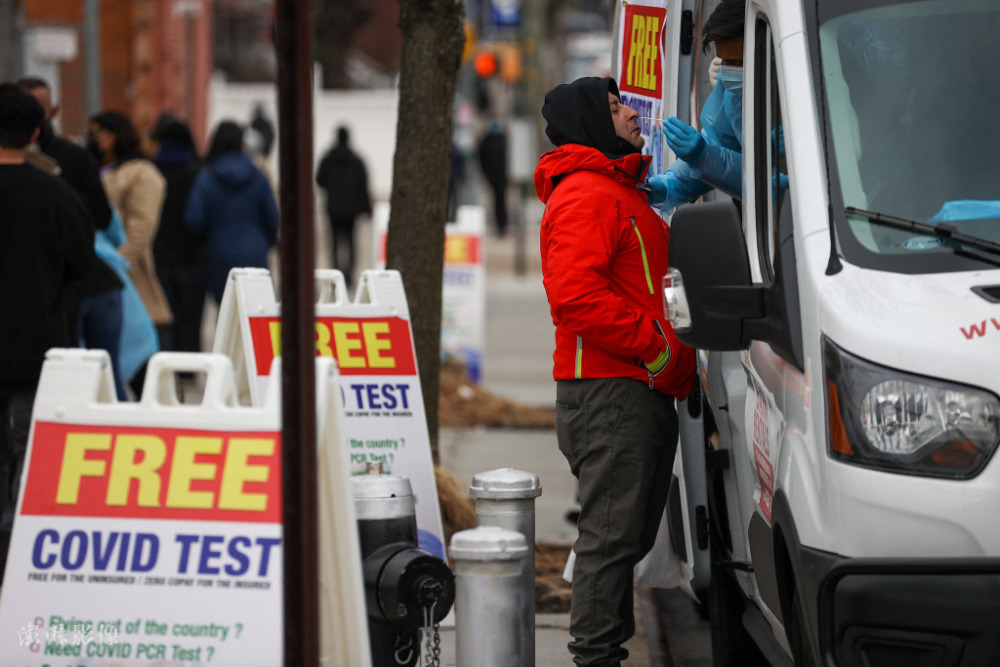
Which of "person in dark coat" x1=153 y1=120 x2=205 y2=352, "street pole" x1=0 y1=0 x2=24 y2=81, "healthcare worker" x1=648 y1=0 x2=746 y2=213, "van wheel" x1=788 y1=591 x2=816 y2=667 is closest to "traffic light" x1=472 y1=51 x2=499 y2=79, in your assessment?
"street pole" x1=0 y1=0 x2=24 y2=81

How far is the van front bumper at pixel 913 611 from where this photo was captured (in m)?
3.27

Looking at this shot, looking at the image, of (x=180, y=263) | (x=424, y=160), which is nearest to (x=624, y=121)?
(x=424, y=160)

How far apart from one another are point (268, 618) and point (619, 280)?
165cm

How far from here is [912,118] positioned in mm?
3975

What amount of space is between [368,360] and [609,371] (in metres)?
1.39

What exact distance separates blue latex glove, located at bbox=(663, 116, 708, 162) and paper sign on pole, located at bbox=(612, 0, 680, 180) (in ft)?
2.23

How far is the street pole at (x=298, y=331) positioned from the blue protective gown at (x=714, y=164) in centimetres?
230

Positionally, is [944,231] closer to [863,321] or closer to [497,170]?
[863,321]

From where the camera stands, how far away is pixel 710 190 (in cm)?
546

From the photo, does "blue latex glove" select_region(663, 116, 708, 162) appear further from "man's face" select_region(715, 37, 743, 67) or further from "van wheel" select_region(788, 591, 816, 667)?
"van wheel" select_region(788, 591, 816, 667)

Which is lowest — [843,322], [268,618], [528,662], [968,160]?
[528,662]

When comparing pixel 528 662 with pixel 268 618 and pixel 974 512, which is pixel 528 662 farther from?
pixel 974 512

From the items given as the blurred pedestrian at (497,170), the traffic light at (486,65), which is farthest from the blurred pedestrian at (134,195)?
the traffic light at (486,65)

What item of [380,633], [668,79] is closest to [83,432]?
[380,633]
